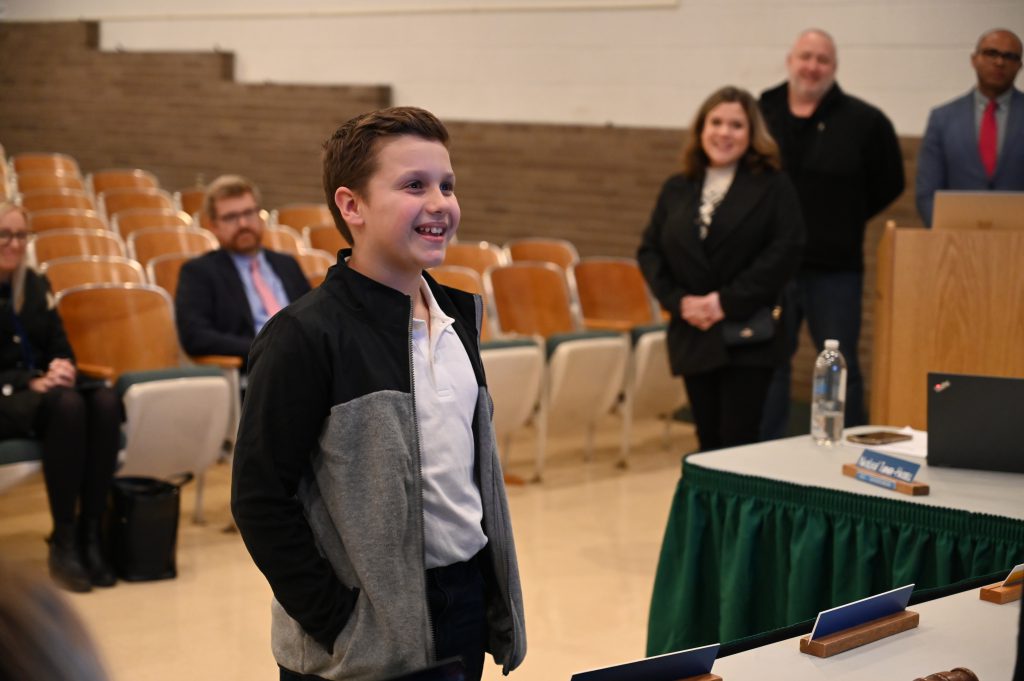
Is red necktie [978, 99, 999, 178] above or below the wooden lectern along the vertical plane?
above

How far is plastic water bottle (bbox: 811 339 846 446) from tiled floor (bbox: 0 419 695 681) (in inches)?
35.6

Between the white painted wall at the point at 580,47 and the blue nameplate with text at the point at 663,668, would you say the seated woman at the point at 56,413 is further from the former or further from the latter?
the white painted wall at the point at 580,47

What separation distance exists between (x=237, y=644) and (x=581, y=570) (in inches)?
49.9

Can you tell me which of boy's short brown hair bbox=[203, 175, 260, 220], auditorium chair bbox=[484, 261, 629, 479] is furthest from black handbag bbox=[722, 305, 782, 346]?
boy's short brown hair bbox=[203, 175, 260, 220]

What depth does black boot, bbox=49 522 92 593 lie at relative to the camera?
13.5ft

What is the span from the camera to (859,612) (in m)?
1.87

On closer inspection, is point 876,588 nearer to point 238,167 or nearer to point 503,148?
point 503,148

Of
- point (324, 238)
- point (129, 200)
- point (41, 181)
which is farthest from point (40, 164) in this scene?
point (324, 238)

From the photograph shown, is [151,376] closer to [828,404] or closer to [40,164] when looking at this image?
[828,404]

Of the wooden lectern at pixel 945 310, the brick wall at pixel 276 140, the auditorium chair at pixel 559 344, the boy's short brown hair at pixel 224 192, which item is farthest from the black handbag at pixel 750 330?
the brick wall at pixel 276 140

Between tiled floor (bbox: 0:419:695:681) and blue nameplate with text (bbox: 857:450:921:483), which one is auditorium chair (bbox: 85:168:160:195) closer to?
tiled floor (bbox: 0:419:695:681)

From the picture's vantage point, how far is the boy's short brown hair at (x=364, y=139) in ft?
5.78

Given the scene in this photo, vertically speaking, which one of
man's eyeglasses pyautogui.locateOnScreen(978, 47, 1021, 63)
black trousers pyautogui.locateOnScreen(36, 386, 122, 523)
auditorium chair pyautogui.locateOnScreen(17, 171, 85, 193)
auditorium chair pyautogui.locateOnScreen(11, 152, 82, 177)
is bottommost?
black trousers pyautogui.locateOnScreen(36, 386, 122, 523)

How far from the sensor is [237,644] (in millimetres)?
3732
